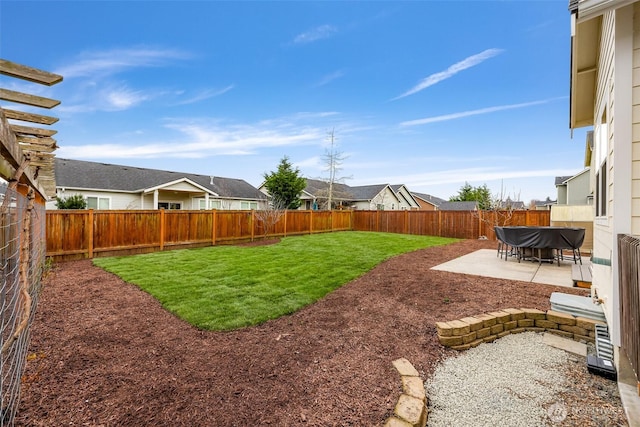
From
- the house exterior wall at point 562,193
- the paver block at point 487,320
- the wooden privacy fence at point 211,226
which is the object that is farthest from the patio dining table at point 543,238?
the house exterior wall at point 562,193

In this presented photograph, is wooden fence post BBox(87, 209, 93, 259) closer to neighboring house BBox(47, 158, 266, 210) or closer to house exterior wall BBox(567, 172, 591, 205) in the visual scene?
neighboring house BBox(47, 158, 266, 210)

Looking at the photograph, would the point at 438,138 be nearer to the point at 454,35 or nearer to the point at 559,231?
the point at 454,35

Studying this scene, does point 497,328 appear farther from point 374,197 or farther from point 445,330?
point 374,197

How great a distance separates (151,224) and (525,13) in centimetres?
1479

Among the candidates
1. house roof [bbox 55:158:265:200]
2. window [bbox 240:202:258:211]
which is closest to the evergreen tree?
window [bbox 240:202:258:211]

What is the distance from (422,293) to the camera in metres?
5.22

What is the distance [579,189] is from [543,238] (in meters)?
14.0

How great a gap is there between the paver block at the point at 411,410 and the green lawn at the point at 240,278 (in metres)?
2.25

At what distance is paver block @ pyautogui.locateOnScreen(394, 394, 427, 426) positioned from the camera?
81.2 inches

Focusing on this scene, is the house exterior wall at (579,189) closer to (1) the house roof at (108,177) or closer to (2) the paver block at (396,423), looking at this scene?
(2) the paver block at (396,423)

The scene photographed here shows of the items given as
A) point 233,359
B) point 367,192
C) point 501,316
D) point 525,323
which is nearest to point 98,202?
point 233,359

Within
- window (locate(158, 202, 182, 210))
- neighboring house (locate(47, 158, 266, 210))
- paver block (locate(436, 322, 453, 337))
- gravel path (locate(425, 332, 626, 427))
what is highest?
neighboring house (locate(47, 158, 266, 210))

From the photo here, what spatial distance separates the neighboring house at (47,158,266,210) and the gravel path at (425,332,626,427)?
40.4 ft

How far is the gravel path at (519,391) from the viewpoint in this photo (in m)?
2.23
